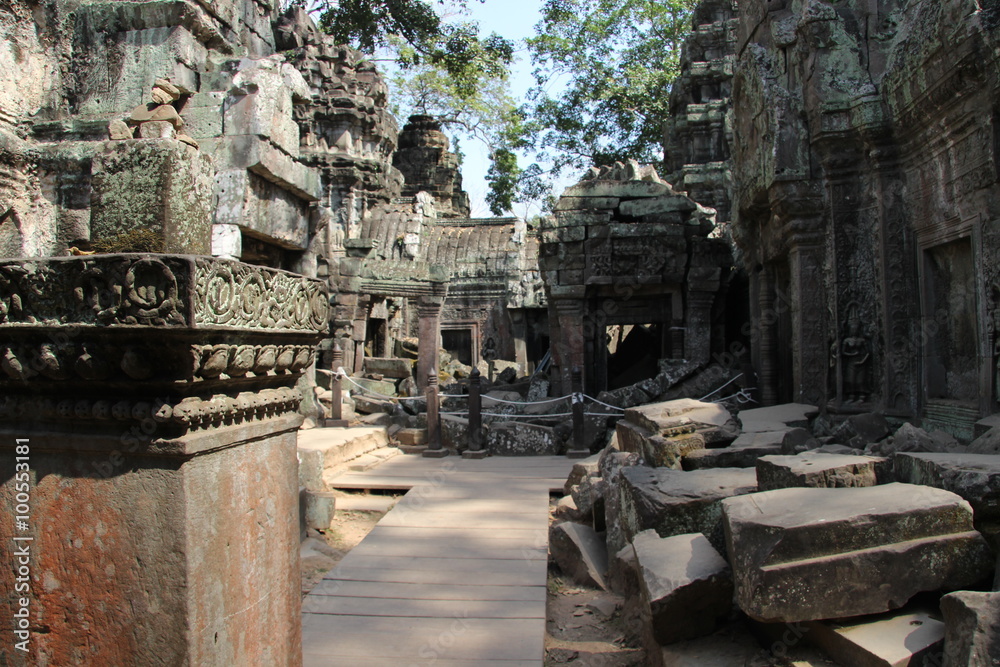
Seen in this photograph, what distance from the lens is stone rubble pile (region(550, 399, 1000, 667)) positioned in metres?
2.30

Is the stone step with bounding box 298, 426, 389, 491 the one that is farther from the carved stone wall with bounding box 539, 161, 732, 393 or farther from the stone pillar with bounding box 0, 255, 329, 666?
the stone pillar with bounding box 0, 255, 329, 666

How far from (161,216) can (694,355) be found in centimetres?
1038

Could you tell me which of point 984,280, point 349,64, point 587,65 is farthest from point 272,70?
point 587,65

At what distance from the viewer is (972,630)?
1.90 m

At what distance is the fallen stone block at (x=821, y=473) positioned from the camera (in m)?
3.10

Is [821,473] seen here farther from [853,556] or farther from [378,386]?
[378,386]

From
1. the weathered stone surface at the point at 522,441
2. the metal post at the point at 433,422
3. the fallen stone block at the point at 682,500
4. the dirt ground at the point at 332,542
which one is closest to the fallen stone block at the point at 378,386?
A: the metal post at the point at 433,422

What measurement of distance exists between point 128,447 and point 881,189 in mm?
6191

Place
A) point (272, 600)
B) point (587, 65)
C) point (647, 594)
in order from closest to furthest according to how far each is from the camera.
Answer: point (272, 600) → point (647, 594) → point (587, 65)

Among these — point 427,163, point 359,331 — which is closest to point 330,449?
point 359,331

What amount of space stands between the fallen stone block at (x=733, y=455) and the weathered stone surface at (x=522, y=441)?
3504 mm

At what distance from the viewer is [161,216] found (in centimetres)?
177

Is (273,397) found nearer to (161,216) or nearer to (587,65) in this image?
(161,216)

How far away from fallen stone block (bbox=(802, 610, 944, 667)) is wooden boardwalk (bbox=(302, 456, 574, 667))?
1.16 m
